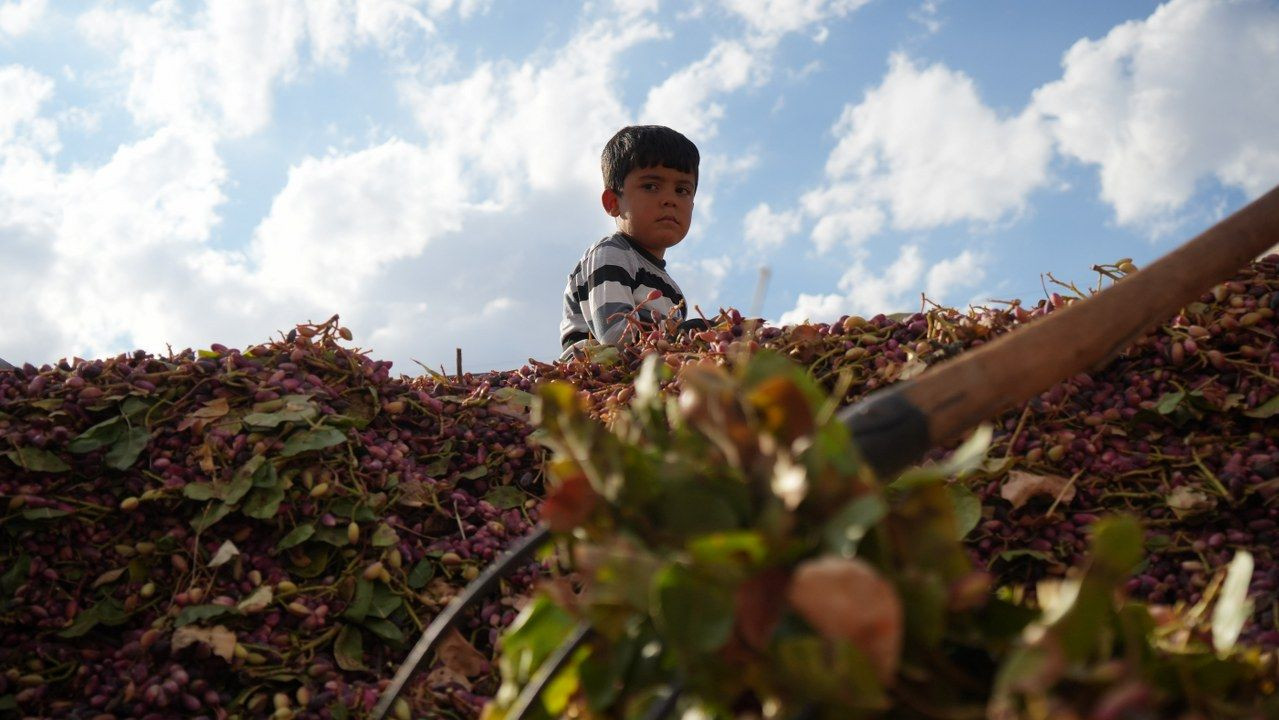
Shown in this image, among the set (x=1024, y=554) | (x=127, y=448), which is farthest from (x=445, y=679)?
(x=1024, y=554)

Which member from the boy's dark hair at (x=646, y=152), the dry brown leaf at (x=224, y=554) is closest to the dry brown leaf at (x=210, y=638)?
the dry brown leaf at (x=224, y=554)

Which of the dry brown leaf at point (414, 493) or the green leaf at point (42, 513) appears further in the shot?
the dry brown leaf at point (414, 493)

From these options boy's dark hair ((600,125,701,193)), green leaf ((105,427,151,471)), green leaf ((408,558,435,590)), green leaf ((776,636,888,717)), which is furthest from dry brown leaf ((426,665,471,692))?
boy's dark hair ((600,125,701,193))

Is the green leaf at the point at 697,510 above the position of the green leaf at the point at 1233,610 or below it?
above

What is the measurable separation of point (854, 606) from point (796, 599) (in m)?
0.04

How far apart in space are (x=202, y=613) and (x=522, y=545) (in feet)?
4.29

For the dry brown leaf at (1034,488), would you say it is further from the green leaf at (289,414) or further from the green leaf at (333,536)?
the green leaf at (289,414)

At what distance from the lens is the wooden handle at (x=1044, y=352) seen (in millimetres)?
897

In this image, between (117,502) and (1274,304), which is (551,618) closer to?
(117,502)

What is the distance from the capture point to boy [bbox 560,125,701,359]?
3.92 m

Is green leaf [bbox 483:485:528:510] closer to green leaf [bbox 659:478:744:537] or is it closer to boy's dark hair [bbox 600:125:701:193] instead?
green leaf [bbox 659:478:744:537]

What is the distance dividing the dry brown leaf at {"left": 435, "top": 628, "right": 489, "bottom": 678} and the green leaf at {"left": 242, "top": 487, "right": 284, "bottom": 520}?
0.51 metres

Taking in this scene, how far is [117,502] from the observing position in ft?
7.06

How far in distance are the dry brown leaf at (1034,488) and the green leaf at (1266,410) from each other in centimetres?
40
